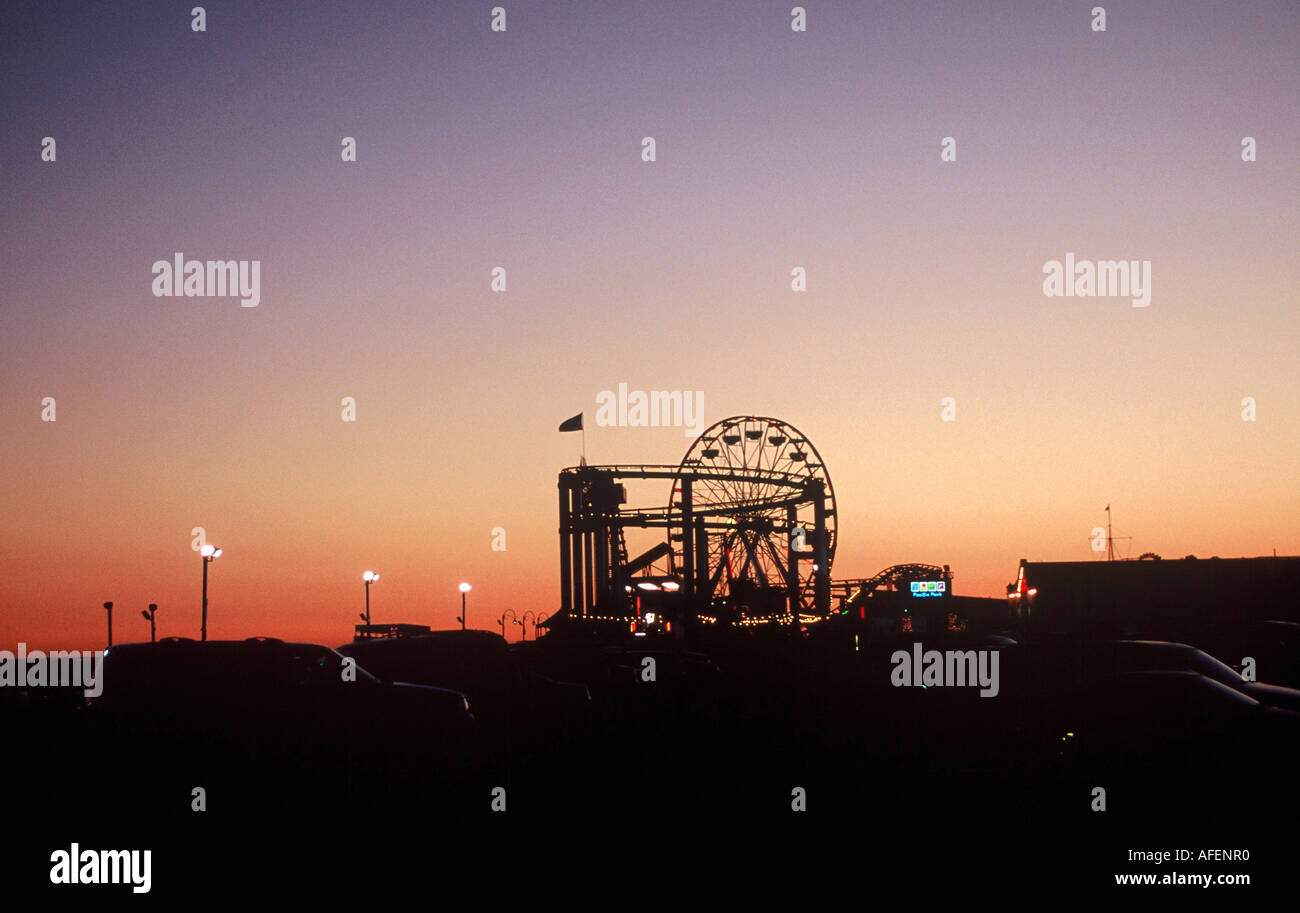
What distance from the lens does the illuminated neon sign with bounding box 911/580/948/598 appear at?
80.3m

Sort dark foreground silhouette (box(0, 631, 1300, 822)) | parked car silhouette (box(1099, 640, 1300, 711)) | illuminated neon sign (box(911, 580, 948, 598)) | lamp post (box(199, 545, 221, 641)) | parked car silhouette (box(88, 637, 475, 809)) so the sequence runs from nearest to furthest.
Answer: dark foreground silhouette (box(0, 631, 1300, 822)) < parked car silhouette (box(88, 637, 475, 809)) < parked car silhouette (box(1099, 640, 1300, 711)) < lamp post (box(199, 545, 221, 641)) < illuminated neon sign (box(911, 580, 948, 598))

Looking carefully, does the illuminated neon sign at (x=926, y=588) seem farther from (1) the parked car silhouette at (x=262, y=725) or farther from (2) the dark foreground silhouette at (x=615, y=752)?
(1) the parked car silhouette at (x=262, y=725)

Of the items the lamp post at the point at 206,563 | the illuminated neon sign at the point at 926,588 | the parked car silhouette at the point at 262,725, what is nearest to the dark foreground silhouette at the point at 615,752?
the parked car silhouette at the point at 262,725

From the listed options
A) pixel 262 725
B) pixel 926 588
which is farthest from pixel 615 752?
pixel 926 588

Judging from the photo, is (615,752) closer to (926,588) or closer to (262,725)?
(262,725)

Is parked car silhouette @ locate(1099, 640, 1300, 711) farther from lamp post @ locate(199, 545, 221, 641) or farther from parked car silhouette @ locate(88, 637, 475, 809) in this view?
lamp post @ locate(199, 545, 221, 641)

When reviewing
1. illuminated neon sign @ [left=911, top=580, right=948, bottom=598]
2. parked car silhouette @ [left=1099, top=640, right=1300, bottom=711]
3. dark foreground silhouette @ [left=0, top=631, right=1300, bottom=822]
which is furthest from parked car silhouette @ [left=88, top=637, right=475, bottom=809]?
illuminated neon sign @ [left=911, top=580, right=948, bottom=598]

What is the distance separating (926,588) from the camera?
80438 mm

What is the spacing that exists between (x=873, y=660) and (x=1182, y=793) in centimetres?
1294

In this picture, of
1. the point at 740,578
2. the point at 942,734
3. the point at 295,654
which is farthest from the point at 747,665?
the point at 740,578

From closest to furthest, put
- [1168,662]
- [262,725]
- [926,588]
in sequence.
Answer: [262,725]
[1168,662]
[926,588]

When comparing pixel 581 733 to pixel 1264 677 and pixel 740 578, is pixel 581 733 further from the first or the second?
pixel 740 578

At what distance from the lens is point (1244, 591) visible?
44.2 m

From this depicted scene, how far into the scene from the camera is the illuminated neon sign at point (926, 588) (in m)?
80.3
